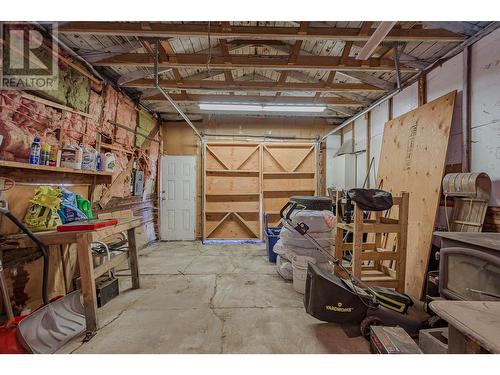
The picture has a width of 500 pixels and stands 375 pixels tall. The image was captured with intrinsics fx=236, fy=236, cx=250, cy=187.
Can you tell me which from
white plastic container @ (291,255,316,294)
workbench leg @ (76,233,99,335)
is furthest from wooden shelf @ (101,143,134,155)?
white plastic container @ (291,255,316,294)

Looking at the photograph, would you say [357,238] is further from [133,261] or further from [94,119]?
[94,119]

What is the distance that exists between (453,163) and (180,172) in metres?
5.56

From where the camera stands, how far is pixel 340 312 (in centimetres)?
208

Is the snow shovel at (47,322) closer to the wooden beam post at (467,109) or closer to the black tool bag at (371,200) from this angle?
the black tool bag at (371,200)

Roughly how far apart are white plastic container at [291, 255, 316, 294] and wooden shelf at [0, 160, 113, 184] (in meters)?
2.93

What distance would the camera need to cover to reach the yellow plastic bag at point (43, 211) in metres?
2.23

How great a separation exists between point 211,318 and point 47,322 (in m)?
1.40

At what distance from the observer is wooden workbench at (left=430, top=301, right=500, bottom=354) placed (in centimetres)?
93

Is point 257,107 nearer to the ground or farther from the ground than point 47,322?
farther from the ground

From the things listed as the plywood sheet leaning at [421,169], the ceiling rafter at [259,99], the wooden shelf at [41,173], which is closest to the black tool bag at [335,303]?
the plywood sheet leaning at [421,169]

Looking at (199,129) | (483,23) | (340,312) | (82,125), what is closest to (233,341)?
(340,312)

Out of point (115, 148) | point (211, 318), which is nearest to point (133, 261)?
point (211, 318)

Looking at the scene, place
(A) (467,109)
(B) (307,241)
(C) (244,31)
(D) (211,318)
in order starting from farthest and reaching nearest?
(B) (307,241) < (A) (467,109) < (C) (244,31) < (D) (211,318)

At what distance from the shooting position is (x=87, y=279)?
2113 mm
